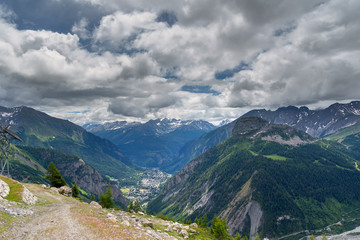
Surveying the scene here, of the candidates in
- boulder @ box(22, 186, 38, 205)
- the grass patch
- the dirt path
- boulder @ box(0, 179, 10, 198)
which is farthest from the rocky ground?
boulder @ box(0, 179, 10, 198)

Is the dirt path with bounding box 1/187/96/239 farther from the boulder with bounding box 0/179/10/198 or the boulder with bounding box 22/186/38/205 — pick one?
the boulder with bounding box 0/179/10/198

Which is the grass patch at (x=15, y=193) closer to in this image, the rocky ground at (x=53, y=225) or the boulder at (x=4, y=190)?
the boulder at (x=4, y=190)


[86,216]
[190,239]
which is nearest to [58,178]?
[86,216]

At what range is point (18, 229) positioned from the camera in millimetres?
36031

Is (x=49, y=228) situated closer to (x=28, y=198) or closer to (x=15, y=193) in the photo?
(x=28, y=198)

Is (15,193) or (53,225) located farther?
(15,193)

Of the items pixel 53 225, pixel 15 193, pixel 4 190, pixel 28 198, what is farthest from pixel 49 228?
pixel 4 190

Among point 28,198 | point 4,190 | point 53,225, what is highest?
point 4,190

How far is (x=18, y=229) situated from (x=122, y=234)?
62.1 feet

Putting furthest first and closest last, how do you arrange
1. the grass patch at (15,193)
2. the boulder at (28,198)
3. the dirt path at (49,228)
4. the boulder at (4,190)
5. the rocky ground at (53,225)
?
the boulder at (28,198) → the grass patch at (15,193) → the boulder at (4,190) → the rocky ground at (53,225) → the dirt path at (49,228)

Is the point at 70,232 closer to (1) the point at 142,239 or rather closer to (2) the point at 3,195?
(1) the point at 142,239

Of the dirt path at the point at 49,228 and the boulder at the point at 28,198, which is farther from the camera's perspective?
the boulder at the point at 28,198

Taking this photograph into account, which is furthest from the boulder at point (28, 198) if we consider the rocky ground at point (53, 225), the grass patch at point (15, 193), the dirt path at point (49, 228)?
the dirt path at point (49, 228)

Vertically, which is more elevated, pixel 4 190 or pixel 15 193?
pixel 4 190
